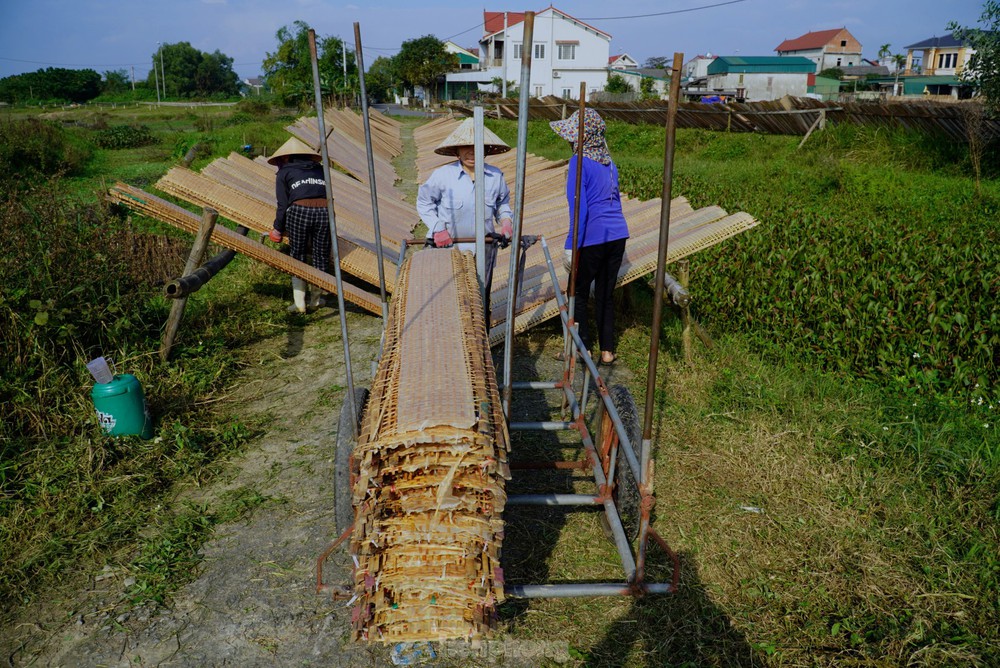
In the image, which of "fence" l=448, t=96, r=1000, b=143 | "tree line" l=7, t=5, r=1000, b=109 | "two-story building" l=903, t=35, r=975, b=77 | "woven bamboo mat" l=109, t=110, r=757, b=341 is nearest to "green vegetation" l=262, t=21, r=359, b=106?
"tree line" l=7, t=5, r=1000, b=109

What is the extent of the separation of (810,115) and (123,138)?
2448 cm

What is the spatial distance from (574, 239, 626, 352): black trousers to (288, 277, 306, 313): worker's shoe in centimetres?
317

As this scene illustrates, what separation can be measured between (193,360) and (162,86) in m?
89.0

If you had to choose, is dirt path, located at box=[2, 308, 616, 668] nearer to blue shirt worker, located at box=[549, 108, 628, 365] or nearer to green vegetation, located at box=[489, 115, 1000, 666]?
green vegetation, located at box=[489, 115, 1000, 666]

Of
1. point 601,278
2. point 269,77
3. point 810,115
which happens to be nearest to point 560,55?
point 269,77

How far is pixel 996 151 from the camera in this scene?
13633mm

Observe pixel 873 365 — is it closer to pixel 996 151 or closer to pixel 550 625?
pixel 550 625

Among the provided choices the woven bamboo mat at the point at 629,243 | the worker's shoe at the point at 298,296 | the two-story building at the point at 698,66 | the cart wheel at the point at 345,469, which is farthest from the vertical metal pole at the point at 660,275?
the two-story building at the point at 698,66

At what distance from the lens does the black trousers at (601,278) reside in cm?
546

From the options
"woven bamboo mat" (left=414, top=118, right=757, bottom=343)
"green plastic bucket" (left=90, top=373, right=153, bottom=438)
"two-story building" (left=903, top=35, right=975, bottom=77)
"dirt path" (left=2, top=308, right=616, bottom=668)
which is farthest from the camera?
"two-story building" (left=903, top=35, right=975, bottom=77)

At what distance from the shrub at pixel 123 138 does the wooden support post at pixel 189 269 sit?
24.9 meters

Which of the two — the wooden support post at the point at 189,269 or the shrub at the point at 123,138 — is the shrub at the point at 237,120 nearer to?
the shrub at the point at 123,138

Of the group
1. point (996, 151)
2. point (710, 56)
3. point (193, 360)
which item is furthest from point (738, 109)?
point (710, 56)

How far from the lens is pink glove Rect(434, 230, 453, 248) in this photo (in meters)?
4.76
